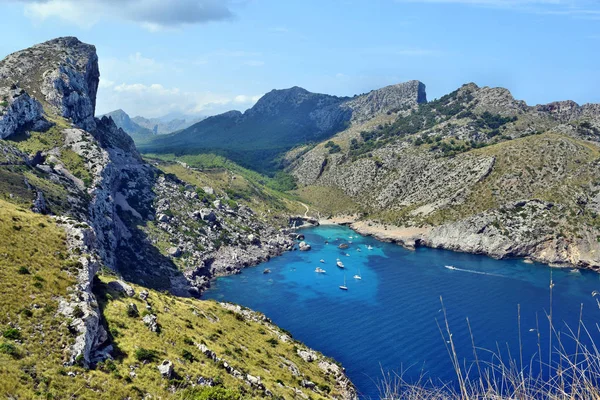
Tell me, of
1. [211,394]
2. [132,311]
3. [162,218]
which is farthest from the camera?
[162,218]

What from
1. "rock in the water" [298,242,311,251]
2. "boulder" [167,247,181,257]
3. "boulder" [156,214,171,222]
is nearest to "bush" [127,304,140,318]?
"boulder" [167,247,181,257]

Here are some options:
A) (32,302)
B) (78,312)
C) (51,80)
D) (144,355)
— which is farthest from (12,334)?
(51,80)

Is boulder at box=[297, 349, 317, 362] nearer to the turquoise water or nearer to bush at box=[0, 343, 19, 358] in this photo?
the turquoise water

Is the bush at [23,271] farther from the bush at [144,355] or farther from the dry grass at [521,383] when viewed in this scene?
the dry grass at [521,383]

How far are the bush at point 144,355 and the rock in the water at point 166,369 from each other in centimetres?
203

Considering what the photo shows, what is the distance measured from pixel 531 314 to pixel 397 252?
2902 inches

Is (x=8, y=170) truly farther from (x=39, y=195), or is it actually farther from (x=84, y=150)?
(x=84, y=150)

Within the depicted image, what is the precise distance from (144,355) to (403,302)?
8894 cm

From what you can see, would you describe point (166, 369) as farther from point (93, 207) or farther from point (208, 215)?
point (208, 215)

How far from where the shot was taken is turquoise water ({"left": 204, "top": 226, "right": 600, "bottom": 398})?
310ft

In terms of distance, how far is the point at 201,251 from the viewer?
156 m

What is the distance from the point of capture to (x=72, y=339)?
46.6 metres

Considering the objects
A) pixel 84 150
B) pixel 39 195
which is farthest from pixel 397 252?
pixel 39 195

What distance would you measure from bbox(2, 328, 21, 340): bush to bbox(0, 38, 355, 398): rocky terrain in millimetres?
3770
